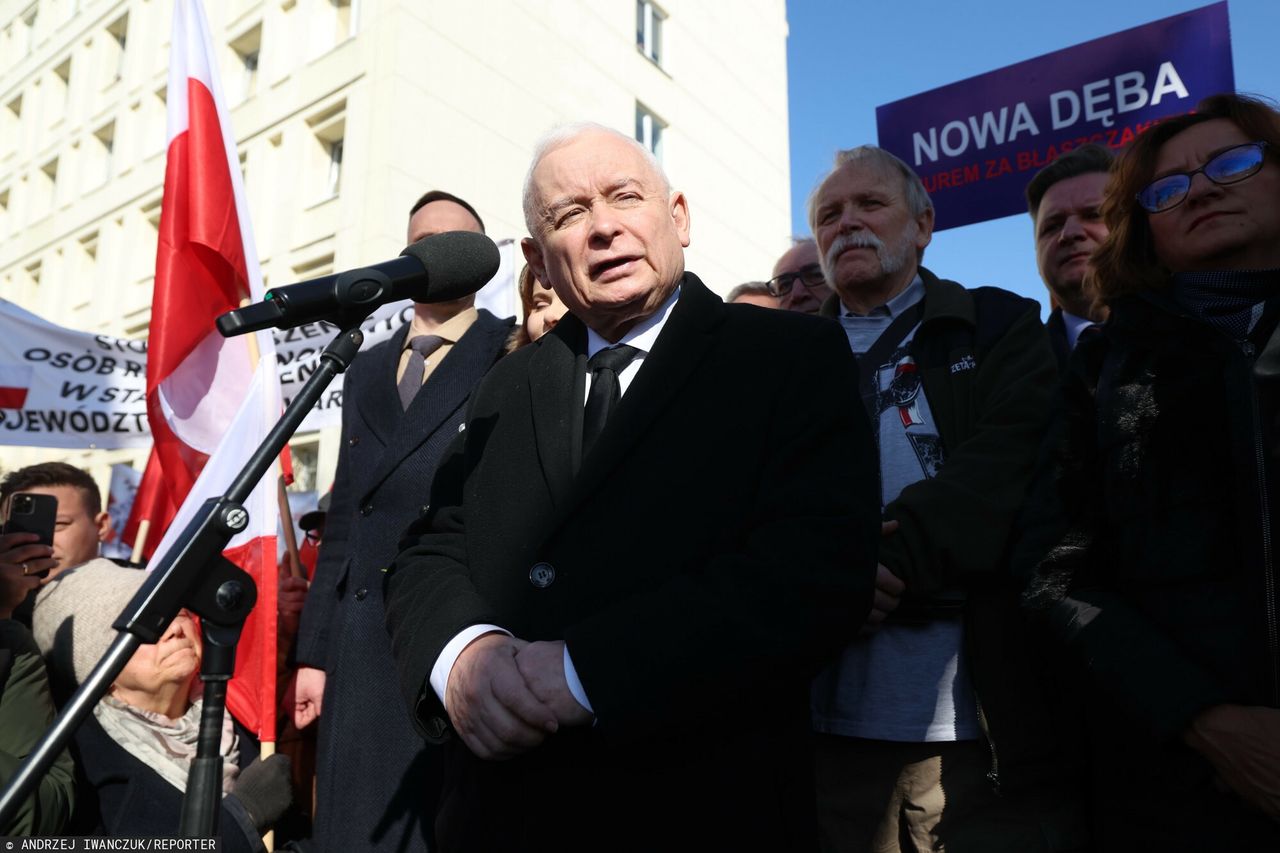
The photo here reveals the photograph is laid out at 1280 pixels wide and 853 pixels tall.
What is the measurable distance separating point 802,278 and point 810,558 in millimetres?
2903

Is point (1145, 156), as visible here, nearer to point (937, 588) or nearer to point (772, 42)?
point (937, 588)

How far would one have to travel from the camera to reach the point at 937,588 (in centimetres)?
216

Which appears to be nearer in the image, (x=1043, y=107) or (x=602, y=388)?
(x=602, y=388)

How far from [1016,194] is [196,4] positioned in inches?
148

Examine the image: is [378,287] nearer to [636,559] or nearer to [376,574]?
[636,559]

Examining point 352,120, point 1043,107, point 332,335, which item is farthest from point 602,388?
point 352,120

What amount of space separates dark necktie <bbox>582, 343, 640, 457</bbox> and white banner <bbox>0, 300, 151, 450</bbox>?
5020 mm

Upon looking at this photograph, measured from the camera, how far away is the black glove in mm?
3209

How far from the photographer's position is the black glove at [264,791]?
10.5 feet

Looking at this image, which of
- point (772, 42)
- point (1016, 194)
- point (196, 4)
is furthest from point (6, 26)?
point (1016, 194)

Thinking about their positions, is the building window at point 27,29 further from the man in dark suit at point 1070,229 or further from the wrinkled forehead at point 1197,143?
the wrinkled forehead at point 1197,143

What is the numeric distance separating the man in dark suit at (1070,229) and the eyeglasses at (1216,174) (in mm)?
785

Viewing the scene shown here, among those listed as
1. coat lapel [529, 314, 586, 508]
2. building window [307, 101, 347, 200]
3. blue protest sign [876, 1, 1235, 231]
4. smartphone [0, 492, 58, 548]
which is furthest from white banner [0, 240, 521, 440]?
building window [307, 101, 347, 200]

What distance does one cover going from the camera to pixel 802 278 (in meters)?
4.25
